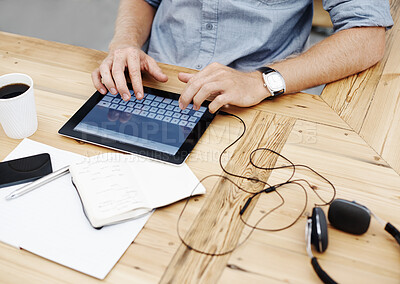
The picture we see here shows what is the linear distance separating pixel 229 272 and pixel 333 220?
0.20m

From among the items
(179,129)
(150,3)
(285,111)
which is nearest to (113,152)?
(179,129)

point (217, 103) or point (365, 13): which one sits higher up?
point (365, 13)

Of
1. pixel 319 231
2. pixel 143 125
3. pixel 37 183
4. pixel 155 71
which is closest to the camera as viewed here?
pixel 319 231

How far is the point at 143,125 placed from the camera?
0.81 meters

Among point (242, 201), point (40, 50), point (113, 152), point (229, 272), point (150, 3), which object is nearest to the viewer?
point (229, 272)

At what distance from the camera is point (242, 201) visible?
2.21 feet

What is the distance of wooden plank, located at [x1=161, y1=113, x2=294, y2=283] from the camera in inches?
22.3

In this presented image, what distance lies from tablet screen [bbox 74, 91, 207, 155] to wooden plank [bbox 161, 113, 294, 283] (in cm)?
13

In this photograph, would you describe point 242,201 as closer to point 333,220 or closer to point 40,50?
point 333,220

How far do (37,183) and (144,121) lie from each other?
26cm

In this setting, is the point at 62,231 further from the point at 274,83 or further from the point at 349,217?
the point at 274,83

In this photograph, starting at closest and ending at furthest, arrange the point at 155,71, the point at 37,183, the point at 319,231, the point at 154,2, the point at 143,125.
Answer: the point at 319,231 → the point at 37,183 → the point at 143,125 → the point at 155,71 → the point at 154,2

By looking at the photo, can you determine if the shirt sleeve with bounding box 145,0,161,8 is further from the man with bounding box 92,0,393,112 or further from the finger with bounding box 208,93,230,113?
the finger with bounding box 208,93,230,113

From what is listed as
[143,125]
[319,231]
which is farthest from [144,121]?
[319,231]
